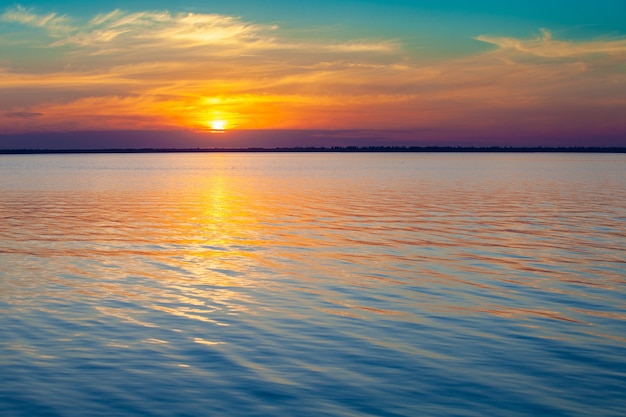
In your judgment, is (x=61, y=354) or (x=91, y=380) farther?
(x=61, y=354)

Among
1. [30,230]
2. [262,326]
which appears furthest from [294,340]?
[30,230]

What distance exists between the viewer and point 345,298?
17.8 meters

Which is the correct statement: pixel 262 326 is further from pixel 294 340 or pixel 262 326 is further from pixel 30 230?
pixel 30 230

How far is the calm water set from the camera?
1088 centimetres

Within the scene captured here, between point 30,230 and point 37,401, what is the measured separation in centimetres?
2346

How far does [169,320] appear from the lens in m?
15.6

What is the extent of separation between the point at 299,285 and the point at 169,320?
4.93 m

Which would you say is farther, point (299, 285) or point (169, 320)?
point (299, 285)

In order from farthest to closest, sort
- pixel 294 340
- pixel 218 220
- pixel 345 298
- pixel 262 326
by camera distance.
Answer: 1. pixel 218 220
2. pixel 345 298
3. pixel 262 326
4. pixel 294 340

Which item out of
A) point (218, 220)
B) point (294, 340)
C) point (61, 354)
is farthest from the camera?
point (218, 220)

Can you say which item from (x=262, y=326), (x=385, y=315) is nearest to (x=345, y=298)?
A: (x=385, y=315)

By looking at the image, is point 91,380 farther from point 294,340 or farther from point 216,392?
point 294,340

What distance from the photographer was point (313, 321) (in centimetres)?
1549

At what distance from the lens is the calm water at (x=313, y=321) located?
10875 millimetres
